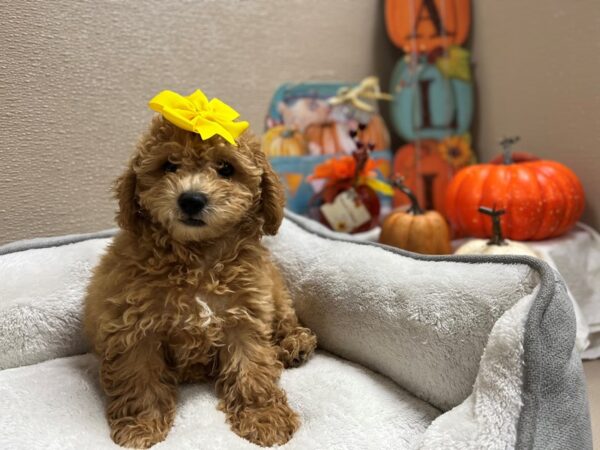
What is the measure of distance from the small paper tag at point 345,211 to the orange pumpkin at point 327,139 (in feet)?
0.96

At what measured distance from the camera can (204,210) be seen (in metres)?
1.14

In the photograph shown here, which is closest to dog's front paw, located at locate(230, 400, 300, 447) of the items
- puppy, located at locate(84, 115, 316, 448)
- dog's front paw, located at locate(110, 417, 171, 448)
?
puppy, located at locate(84, 115, 316, 448)

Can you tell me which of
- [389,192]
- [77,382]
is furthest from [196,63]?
[77,382]

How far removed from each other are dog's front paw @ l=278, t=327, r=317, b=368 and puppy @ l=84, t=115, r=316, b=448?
0.15 metres

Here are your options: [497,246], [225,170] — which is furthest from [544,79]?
[225,170]

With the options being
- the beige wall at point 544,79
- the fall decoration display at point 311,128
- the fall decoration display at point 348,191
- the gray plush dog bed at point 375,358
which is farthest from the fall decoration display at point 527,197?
the gray plush dog bed at point 375,358

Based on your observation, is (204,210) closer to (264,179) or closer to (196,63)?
(264,179)

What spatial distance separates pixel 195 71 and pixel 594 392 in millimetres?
1780

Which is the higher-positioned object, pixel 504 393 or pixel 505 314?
pixel 505 314

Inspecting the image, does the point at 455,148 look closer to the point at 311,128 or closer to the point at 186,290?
the point at 311,128

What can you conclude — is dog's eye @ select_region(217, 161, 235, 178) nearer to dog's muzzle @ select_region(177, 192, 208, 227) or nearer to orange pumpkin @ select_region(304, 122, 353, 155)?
dog's muzzle @ select_region(177, 192, 208, 227)

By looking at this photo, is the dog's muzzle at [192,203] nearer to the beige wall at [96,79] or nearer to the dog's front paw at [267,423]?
the dog's front paw at [267,423]

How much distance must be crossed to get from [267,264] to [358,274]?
26cm

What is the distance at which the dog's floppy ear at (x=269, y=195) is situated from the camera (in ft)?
4.22
